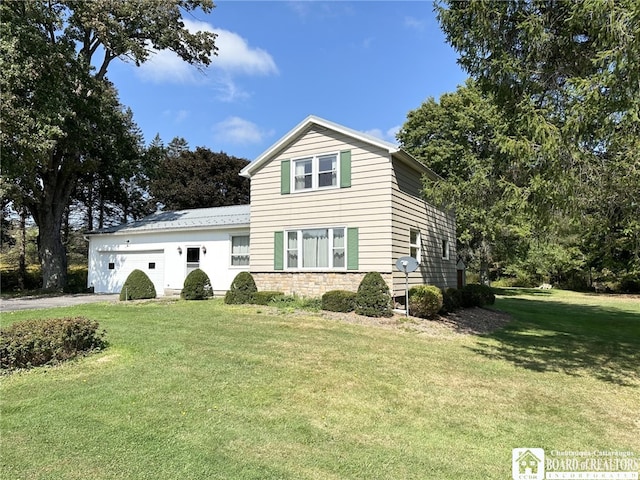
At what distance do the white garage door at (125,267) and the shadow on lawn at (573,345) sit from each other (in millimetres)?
14442

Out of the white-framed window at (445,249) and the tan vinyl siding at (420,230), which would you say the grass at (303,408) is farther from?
the white-framed window at (445,249)

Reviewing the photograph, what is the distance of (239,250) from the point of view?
1658cm

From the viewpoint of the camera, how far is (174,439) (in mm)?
3611

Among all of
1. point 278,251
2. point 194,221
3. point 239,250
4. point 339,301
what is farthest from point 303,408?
point 194,221

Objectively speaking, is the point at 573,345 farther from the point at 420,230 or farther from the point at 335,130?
the point at 335,130

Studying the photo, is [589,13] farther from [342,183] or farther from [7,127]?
[7,127]

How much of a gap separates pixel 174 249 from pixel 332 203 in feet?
28.3

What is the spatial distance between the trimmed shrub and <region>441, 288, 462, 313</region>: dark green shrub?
1.32 meters

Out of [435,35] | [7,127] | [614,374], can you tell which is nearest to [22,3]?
[7,127]

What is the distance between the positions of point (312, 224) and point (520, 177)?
6416 mm

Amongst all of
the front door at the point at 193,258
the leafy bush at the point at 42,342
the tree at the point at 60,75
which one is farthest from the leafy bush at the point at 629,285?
the leafy bush at the point at 42,342

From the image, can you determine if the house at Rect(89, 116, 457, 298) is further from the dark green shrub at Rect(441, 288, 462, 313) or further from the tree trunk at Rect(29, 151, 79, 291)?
the tree trunk at Rect(29, 151, 79, 291)

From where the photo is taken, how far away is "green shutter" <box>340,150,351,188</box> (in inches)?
507

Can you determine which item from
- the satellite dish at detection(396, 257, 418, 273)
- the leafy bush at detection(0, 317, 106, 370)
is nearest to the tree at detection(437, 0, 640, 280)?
the satellite dish at detection(396, 257, 418, 273)
